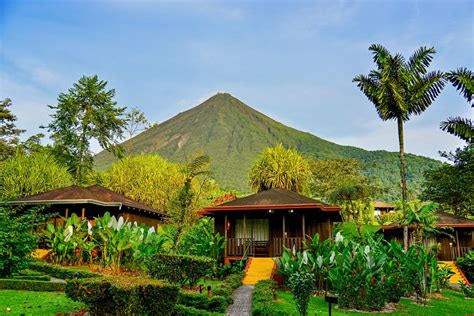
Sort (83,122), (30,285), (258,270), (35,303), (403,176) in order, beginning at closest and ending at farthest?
(35,303) → (30,285) → (258,270) → (403,176) → (83,122)

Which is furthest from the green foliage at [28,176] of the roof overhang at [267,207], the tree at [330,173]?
the tree at [330,173]

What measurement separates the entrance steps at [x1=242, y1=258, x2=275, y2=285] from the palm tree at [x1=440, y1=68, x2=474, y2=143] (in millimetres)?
8316

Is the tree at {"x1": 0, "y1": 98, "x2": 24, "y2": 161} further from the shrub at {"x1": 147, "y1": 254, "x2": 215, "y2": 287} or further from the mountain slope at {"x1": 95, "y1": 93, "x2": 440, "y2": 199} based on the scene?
the mountain slope at {"x1": 95, "y1": 93, "x2": 440, "y2": 199}

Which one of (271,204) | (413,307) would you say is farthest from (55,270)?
(413,307)

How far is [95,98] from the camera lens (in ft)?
115

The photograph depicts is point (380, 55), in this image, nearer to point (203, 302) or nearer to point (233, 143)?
point (203, 302)

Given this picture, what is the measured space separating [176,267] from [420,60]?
13.7m

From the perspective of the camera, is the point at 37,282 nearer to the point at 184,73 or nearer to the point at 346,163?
the point at 184,73

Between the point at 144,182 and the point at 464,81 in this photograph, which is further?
the point at 144,182

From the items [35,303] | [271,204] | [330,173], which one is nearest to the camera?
[35,303]

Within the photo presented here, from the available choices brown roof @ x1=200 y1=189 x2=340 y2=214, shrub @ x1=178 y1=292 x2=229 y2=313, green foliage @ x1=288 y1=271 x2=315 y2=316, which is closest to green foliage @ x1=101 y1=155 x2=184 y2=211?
brown roof @ x1=200 y1=189 x2=340 y2=214

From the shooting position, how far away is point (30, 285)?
11.2 metres

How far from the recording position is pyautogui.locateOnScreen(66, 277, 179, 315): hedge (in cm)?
691

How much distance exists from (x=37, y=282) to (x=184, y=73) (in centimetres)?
2681
